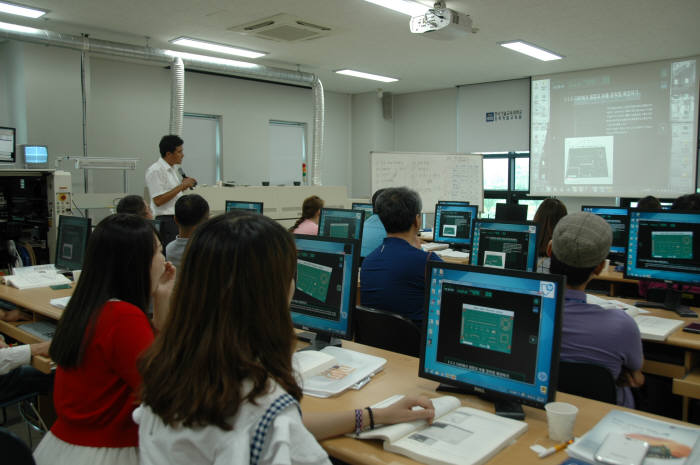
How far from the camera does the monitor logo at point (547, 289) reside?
5.13 feet

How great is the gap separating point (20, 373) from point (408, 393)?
2074mm

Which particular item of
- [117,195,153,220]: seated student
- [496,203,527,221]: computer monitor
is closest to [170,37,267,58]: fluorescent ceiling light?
[117,195,153,220]: seated student

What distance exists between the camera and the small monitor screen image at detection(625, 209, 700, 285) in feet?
9.77

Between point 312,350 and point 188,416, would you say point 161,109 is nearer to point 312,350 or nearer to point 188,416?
point 312,350

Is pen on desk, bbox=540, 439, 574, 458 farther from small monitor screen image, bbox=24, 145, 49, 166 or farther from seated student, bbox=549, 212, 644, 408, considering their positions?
small monitor screen image, bbox=24, 145, 49, 166

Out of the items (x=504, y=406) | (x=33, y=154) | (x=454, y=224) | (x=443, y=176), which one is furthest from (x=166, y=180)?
(x=504, y=406)

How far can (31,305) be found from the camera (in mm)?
3250

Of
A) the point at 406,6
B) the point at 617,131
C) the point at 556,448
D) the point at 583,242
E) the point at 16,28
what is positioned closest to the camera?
the point at 556,448

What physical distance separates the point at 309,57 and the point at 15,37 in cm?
348

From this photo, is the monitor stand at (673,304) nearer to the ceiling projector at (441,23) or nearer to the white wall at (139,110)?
the ceiling projector at (441,23)

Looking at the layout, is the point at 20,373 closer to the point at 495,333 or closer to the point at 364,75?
the point at 495,333

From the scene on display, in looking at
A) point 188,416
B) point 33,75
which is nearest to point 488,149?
point 33,75

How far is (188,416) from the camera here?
101 centimetres

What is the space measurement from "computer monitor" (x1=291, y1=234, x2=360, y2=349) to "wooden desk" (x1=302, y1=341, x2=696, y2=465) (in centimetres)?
20
